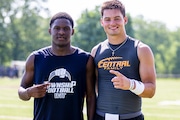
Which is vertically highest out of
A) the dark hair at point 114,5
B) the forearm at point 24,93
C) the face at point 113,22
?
the dark hair at point 114,5

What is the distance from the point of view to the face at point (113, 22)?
3.68 m

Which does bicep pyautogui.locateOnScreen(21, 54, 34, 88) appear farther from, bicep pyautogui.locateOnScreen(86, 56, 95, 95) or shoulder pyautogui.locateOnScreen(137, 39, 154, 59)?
shoulder pyautogui.locateOnScreen(137, 39, 154, 59)

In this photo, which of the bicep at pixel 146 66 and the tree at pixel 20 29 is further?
the tree at pixel 20 29

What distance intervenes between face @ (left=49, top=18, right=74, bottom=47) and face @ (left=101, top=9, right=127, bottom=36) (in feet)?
1.23

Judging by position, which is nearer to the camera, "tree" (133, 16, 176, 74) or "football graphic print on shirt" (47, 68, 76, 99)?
"football graphic print on shirt" (47, 68, 76, 99)

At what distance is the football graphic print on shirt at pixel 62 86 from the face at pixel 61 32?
0.87 ft

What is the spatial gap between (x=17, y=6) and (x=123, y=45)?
1887 inches

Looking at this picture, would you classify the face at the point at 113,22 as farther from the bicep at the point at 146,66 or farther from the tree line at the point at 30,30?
the tree line at the point at 30,30

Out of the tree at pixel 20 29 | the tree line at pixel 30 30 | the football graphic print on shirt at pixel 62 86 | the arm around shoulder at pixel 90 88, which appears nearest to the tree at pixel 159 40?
the tree line at pixel 30 30

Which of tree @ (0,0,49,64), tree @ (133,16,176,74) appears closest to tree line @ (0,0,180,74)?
tree @ (0,0,49,64)

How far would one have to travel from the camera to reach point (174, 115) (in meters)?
10.9

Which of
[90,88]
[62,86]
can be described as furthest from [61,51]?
[90,88]

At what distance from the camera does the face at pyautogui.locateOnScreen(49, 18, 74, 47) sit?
3719mm

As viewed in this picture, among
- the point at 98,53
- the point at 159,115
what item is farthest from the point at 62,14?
the point at 159,115
